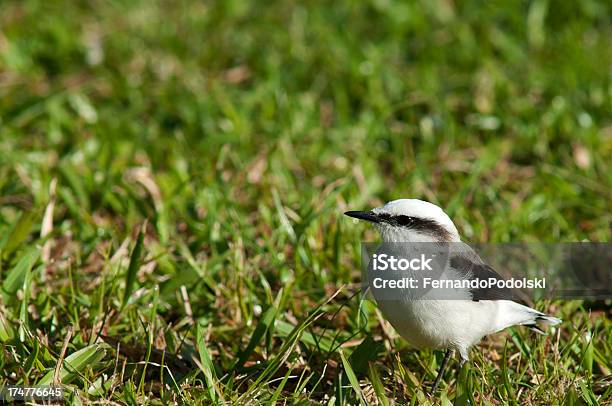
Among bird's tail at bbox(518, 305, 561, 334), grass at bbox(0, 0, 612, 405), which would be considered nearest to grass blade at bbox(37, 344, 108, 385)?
grass at bbox(0, 0, 612, 405)

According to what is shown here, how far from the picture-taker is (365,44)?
7.41m

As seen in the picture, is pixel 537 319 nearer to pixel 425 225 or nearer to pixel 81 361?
pixel 425 225

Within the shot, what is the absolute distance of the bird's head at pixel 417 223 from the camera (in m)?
3.73

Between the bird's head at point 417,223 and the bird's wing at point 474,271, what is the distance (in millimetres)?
81

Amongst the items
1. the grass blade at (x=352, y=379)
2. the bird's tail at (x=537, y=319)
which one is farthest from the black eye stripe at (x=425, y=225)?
the grass blade at (x=352, y=379)

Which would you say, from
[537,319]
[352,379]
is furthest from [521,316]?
[352,379]

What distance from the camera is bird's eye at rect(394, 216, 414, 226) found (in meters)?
3.75

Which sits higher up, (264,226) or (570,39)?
(570,39)

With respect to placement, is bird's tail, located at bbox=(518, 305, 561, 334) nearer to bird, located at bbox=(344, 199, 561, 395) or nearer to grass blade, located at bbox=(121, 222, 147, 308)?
bird, located at bbox=(344, 199, 561, 395)

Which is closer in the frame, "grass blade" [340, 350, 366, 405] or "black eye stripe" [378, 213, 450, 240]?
"grass blade" [340, 350, 366, 405]

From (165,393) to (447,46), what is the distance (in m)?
4.64

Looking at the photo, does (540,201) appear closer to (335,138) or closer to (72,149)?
(335,138)

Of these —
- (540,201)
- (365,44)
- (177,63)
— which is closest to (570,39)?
(365,44)

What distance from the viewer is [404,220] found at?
12.3 feet
